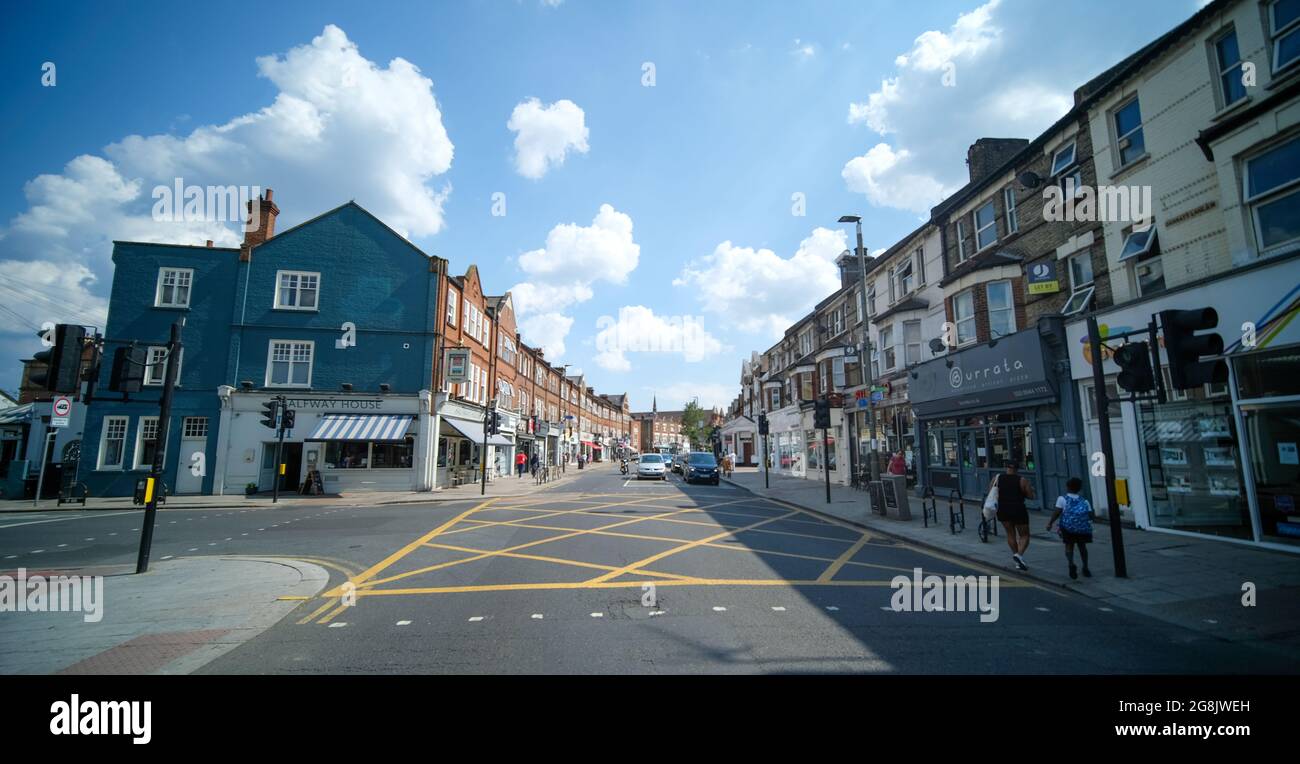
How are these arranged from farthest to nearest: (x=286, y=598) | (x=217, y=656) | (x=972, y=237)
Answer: (x=972, y=237)
(x=286, y=598)
(x=217, y=656)

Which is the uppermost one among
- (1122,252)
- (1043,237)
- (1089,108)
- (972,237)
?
(1089,108)

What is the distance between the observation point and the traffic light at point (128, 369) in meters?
7.91

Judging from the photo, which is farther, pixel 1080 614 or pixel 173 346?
pixel 173 346

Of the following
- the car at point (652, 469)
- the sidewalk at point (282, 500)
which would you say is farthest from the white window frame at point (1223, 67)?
the car at point (652, 469)

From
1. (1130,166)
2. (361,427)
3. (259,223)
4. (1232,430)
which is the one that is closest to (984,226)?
(1130,166)

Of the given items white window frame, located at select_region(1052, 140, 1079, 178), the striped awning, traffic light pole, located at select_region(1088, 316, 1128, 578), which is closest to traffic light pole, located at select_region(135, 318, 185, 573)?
traffic light pole, located at select_region(1088, 316, 1128, 578)

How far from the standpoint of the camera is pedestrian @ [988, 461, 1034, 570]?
8414 millimetres

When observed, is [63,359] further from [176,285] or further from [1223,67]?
[176,285]

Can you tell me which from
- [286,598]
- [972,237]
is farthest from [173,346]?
[972,237]

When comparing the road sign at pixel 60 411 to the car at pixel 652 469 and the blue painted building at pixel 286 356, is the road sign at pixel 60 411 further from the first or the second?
the car at pixel 652 469

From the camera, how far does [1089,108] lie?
43.9ft
